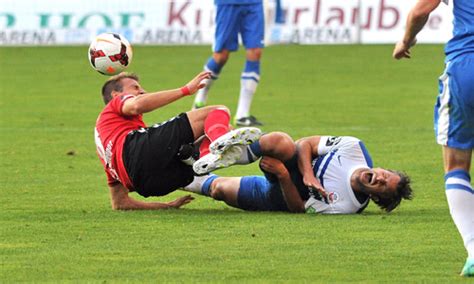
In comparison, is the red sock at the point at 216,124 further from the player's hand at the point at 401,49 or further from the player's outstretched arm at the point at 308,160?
the player's hand at the point at 401,49

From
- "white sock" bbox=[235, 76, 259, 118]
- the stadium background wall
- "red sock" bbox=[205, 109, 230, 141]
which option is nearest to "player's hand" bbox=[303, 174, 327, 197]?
"red sock" bbox=[205, 109, 230, 141]

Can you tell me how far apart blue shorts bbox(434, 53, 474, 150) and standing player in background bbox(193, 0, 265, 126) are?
10321 millimetres

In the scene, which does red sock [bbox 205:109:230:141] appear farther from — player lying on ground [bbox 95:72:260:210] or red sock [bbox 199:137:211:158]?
red sock [bbox 199:137:211:158]

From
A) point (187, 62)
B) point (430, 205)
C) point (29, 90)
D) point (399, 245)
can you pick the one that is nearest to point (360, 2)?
point (187, 62)

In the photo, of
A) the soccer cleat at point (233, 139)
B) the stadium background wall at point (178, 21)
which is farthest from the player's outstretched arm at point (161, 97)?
the stadium background wall at point (178, 21)

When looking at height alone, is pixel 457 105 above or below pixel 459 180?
above

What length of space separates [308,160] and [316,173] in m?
0.15

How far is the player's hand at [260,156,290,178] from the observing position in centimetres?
1020

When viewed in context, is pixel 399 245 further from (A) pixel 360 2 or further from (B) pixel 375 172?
(A) pixel 360 2

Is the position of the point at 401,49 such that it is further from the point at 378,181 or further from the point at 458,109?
the point at 378,181

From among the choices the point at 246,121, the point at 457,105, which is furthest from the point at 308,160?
the point at 246,121

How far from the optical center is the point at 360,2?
32438 mm

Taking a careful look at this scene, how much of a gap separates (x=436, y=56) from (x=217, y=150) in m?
20.1

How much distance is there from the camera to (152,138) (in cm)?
1048
